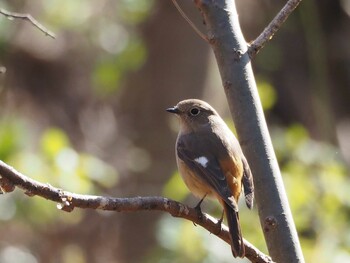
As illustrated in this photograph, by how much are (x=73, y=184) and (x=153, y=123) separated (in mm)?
1599

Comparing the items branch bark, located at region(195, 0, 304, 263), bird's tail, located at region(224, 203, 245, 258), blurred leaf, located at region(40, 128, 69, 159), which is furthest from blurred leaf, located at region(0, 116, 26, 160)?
branch bark, located at region(195, 0, 304, 263)

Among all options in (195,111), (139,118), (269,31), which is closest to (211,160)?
(195,111)

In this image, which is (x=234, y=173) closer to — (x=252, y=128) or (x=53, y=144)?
(x=252, y=128)

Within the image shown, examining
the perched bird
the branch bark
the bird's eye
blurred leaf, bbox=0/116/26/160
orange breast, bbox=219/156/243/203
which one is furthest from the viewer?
blurred leaf, bbox=0/116/26/160

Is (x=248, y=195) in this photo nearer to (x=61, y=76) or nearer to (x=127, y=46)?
(x=127, y=46)

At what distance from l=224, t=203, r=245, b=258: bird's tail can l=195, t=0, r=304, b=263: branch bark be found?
0.74 ft

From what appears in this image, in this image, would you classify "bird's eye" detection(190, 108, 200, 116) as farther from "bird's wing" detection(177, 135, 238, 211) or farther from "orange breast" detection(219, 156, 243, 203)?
"orange breast" detection(219, 156, 243, 203)

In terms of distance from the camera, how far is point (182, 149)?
13.3 feet

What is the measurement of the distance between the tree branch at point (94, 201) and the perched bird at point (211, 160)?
19.2 inches

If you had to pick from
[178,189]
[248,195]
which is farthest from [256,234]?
[248,195]

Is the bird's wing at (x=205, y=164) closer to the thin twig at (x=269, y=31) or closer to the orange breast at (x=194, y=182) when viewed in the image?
the orange breast at (x=194, y=182)

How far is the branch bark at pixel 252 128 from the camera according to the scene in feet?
A: 8.05

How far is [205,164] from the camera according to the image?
3.80 metres

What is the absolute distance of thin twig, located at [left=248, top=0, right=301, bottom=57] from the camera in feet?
8.61
